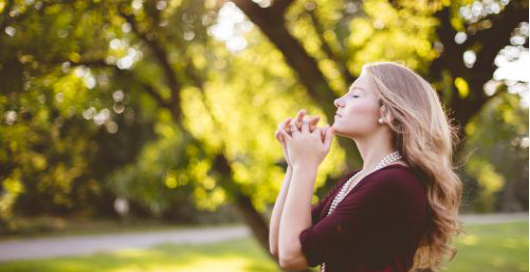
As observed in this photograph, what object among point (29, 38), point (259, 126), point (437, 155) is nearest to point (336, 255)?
point (437, 155)

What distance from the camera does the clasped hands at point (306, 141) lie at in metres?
1.78

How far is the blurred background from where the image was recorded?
167 inches

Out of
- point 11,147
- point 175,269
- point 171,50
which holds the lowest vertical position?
point 175,269

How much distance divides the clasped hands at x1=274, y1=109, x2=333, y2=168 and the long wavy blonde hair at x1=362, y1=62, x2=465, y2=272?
257 millimetres

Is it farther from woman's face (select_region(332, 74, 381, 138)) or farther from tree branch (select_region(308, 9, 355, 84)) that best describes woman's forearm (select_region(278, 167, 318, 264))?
tree branch (select_region(308, 9, 355, 84))

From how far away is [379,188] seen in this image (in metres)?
1.59

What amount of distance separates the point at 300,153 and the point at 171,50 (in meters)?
5.40

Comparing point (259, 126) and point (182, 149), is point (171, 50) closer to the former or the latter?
point (182, 149)

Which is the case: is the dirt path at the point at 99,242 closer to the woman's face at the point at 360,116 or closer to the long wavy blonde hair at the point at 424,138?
the woman's face at the point at 360,116

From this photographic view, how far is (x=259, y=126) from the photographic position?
8.70m

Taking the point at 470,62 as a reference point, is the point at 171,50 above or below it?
above

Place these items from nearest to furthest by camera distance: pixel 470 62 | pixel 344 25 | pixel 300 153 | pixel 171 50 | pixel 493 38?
1. pixel 300 153
2. pixel 493 38
3. pixel 470 62
4. pixel 344 25
5. pixel 171 50

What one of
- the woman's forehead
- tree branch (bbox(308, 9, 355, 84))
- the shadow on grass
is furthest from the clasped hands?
the shadow on grass

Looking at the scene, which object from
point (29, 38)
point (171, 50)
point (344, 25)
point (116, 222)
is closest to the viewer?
point (29, 38)
